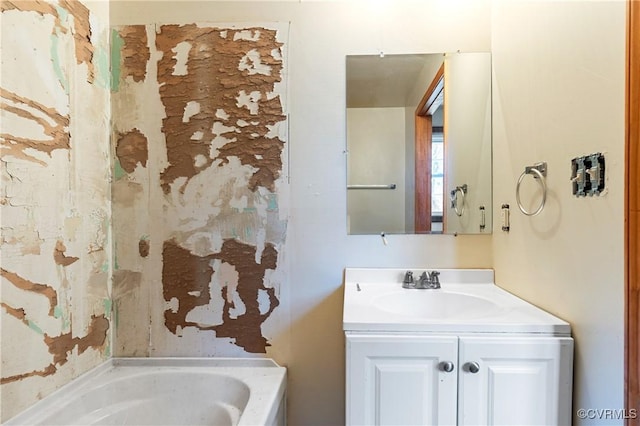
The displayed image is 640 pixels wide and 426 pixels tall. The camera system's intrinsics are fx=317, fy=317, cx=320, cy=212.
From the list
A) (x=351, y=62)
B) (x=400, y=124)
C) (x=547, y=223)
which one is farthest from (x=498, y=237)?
(x=351, y=62)

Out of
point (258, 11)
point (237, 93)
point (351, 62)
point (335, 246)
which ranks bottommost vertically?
point (335, 246)

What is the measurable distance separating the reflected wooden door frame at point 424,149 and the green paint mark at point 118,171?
1404 mm

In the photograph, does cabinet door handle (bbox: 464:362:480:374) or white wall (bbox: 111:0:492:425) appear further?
white wall (bbox: 111:0:492:425)

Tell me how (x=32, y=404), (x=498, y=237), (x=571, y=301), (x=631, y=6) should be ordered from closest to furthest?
(x=631, y=6) < (x=571, y=301) < (x=32, y=404) < (x=498, y=237)

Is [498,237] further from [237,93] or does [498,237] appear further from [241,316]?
[237,93]

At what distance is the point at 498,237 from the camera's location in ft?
4.75

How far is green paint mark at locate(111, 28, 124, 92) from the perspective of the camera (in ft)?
4.96

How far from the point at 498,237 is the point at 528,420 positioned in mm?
726

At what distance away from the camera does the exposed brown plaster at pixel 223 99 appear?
1.49m

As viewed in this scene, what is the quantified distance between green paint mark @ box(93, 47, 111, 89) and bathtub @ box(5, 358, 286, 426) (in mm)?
1309

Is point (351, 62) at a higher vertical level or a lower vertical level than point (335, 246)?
higher

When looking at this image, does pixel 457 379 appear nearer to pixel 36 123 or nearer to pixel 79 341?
pixel 79 341

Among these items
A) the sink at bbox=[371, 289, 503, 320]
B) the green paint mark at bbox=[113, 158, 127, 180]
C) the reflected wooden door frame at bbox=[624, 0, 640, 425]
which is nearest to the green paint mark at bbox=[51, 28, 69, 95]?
the green paint mark at bbox=[113, 158, 127, 180]

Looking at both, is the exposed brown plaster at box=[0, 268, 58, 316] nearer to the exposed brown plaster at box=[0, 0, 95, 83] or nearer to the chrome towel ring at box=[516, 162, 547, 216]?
the exposed brown plaster at box=[0, 0, 95, 83]
